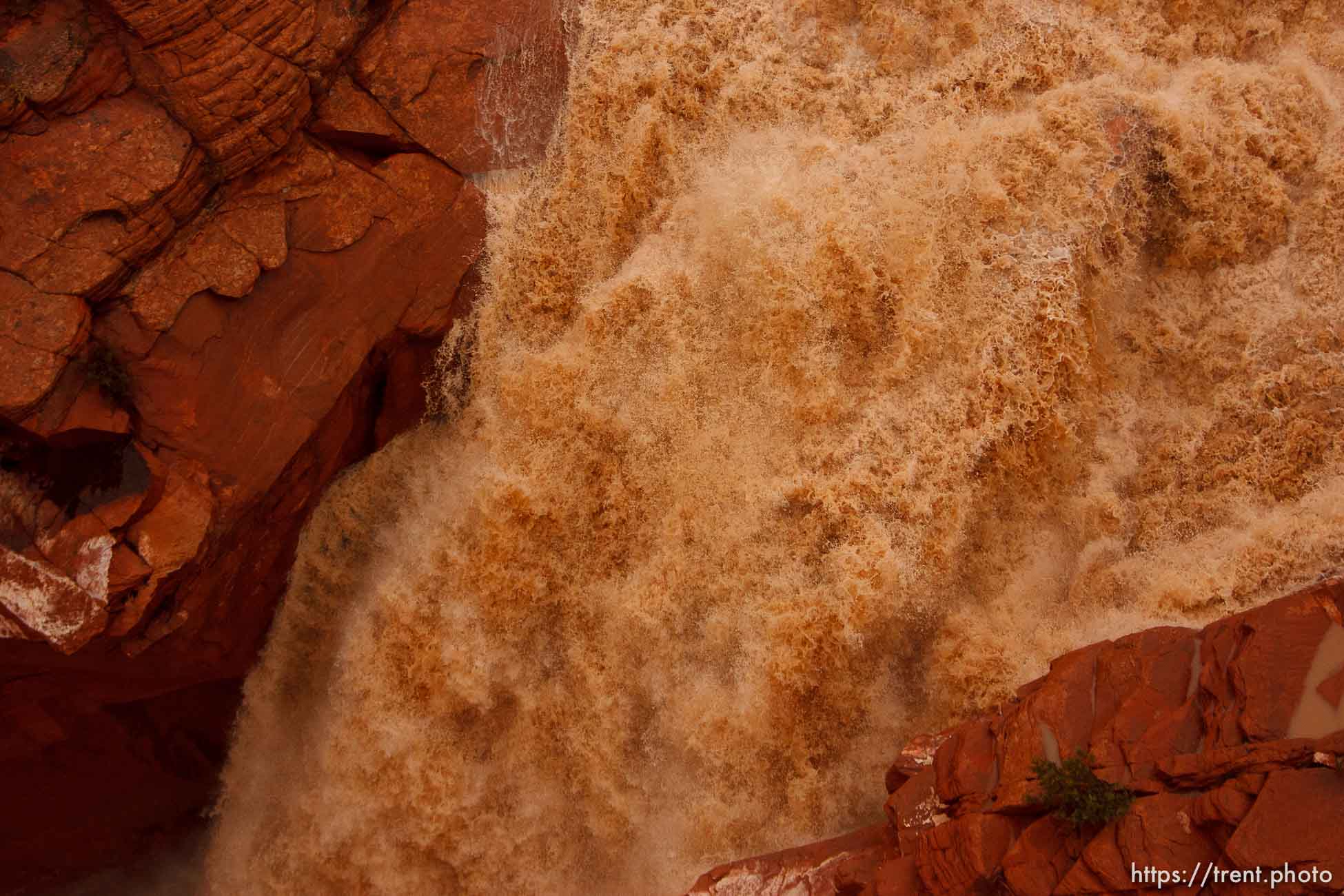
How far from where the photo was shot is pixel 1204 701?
408cm

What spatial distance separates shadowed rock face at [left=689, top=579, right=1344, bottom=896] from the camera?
11.8 feet

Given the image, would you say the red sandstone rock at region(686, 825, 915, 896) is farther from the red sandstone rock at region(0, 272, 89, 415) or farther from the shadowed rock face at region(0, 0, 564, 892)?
the red sandstone rock at region(0, 272, 89, 415)

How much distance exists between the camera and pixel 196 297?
Answer: 5.72m

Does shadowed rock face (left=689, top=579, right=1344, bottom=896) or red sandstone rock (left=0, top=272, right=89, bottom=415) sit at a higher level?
red sandstone rock (left=0, top=272, right=89, bottom=415)

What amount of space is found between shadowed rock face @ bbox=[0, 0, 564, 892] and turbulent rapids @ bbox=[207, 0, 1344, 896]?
1.45 feet

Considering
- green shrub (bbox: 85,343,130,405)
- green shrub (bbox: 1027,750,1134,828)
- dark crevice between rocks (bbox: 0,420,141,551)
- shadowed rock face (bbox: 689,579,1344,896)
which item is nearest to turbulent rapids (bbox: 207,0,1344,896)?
shadowed rock face (bbox: 689,579,1344,896)

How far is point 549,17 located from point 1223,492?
5388mm

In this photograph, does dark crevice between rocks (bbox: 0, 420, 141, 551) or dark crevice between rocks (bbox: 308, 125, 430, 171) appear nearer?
dark crevice between rocks (bbox: 0, 420, 141, 551)

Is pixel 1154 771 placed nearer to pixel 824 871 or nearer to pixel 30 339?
pixel 824 871

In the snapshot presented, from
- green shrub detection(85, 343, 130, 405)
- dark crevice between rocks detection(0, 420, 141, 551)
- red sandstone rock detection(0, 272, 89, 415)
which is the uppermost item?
red sandstone rock detection(0, 272, 89, 415)

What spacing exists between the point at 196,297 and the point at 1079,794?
538 centimetres

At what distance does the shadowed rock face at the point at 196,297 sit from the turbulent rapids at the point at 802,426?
1.45 feet

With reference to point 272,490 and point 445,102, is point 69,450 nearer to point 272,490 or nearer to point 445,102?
point 272,490

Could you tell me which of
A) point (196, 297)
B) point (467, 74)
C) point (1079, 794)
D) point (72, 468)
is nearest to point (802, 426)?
point (1079, 794)
